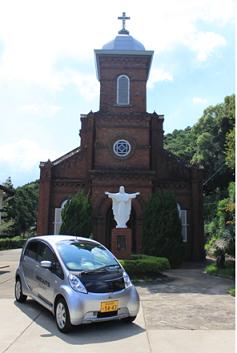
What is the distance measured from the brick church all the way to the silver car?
13227 millimetres

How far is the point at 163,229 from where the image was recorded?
19812 mm

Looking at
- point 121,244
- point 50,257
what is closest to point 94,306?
point 50,257

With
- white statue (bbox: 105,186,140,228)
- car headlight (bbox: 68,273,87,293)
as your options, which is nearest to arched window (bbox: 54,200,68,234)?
white statue (bbox: 105,186,140,228)

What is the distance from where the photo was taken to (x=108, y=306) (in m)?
7.06

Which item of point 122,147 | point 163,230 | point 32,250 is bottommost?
point 32,250

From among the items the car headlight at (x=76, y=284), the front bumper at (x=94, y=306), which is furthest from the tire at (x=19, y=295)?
the front bumper at (x=94, y=306)

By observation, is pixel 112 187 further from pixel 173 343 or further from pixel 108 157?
pixel 173 343

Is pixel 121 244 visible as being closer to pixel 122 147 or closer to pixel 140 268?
pixel 140 268

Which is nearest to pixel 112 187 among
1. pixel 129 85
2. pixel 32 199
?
pixel 129 85

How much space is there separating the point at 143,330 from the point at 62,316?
1.54m

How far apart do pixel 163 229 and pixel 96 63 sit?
12132 mm

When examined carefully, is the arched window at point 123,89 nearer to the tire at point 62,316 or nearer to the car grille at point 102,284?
the car grille at point 102,284

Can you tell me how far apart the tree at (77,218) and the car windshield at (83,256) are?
1145 cm

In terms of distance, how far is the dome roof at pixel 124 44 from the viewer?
2447cm
